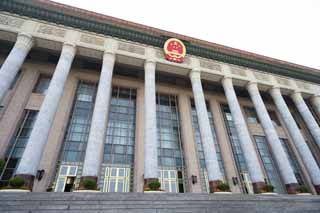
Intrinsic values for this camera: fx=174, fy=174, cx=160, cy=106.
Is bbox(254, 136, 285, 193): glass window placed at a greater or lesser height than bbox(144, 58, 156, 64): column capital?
lesser

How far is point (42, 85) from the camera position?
54.8 feet

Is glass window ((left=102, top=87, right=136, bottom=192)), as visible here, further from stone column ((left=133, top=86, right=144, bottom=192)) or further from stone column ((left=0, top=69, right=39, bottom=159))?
stone column ((left=0, top=69, right=39, bottom=159))

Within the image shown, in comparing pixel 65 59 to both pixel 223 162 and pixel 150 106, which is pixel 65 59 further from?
pixel 223 162

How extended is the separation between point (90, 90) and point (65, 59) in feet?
15.4

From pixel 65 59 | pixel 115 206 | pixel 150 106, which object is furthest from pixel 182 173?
pixel 65 59

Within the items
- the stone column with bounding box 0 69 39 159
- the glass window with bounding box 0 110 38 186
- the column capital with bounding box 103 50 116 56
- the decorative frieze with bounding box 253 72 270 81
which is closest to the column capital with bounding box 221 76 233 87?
the decorative frieze with bounding box 253 72 270 81

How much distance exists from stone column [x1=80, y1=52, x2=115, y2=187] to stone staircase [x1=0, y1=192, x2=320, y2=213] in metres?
2.62

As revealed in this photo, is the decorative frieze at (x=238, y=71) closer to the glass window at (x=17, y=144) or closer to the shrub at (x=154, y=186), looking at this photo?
the shrub at (x=154, y=186)

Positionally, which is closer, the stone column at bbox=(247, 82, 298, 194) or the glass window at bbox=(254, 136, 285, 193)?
the stone column at bbox=(247, 82, 298, 194)

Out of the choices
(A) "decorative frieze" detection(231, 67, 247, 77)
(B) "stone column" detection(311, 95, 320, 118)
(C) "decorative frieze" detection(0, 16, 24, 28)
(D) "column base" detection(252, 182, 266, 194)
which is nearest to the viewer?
(D) "column base" detection(252, 182, 266, 194)

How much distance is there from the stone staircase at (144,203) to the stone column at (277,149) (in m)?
4.14

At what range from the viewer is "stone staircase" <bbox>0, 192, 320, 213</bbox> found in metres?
6.98

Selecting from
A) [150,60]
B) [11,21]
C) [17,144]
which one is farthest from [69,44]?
[17,144]

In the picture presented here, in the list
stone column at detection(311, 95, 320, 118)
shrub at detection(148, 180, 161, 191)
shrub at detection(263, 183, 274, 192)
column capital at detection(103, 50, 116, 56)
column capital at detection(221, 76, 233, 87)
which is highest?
column capital at detection(103, 50, 116, 56)
